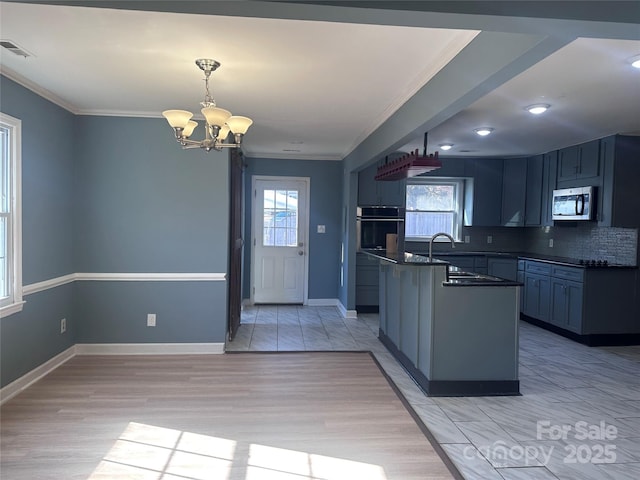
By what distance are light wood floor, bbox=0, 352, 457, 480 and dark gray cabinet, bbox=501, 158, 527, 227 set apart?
3.93 metres

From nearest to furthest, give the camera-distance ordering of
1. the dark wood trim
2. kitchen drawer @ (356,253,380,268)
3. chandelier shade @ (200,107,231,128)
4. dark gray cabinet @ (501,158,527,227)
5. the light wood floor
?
the light wood floor, chandelier shade @ (200,107,231,128), the dark wood trim, kitchen drawer @ (356,253,380,268), dark gray cabinet @ (501,158,527,227)

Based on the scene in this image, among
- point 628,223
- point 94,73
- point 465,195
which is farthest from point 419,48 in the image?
point 465,195

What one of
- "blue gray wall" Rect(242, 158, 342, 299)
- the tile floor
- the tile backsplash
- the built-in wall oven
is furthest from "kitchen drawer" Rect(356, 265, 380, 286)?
the tile backsplash

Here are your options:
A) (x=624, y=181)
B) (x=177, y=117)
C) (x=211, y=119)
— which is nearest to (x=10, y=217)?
(x=177, y=117)

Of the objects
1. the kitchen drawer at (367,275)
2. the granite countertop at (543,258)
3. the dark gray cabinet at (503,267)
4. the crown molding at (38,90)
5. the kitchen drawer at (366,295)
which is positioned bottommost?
the kitchen drawer at (366,295)

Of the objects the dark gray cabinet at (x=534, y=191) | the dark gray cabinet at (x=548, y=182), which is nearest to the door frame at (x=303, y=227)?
the dark gray cabinet at (x=534, y=191)

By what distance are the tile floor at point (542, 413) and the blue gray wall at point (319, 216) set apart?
1.80 meters

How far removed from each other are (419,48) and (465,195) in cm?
485

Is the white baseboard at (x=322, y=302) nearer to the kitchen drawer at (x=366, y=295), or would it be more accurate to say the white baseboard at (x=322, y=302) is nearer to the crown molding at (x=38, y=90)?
the kitchen drawer at (x=366, y=295)

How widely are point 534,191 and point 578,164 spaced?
3.23ft

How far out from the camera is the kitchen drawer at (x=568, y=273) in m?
4.93

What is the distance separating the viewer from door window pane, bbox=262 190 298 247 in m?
6.85

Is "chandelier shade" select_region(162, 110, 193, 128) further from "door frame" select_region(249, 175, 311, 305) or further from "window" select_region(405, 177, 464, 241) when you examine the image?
"window" select_region(405, 177, 464, 241)

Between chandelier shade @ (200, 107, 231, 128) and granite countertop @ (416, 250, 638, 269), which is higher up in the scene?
chandelier shade @ (200, 107, 231, 128)
